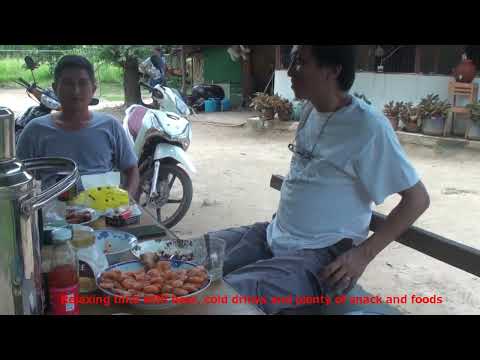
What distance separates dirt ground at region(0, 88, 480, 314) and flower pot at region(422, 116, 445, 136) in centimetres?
43

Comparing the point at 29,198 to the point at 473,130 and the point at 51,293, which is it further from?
the point at 473,130

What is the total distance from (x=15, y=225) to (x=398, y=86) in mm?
8835

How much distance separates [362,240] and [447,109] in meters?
6.63

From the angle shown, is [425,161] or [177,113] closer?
[177,113]

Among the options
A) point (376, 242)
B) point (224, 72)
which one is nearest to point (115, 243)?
point (376, 242)

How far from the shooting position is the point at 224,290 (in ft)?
4.66

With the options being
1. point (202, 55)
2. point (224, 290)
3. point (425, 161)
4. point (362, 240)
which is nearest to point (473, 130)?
point (425, 161)

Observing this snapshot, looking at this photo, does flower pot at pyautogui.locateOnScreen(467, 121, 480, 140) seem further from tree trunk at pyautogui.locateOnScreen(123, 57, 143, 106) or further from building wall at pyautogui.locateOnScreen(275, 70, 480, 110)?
tree trunk at pyautogui.locateOnScreen(123, 57, 143, 106)

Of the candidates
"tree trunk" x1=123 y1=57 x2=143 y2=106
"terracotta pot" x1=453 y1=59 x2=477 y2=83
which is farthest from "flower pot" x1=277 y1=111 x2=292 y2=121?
"tree trunk" x1=123 y1=57 x2=143 y2=106

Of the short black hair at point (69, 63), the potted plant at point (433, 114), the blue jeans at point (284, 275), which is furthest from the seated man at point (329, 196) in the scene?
the potted plant at point (433, 114)

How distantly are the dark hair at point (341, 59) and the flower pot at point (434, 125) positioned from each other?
659 centimetres

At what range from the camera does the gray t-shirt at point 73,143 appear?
2.67 meters

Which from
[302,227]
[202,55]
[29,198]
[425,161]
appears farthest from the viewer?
[202,55]
